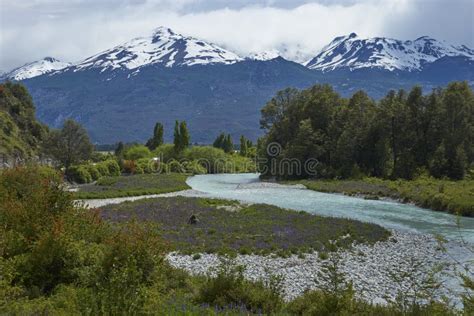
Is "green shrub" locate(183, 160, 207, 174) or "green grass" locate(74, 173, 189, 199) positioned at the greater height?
"green grass" locate(74, 173, 189, 199)

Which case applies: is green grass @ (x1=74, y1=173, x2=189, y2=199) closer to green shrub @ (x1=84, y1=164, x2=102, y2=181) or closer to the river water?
green shrub @ (x1=84, y1=164, x2=102, y2=181)

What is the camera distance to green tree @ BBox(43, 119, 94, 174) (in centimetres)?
→ 7044

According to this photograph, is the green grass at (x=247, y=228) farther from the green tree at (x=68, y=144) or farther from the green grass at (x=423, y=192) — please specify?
the green tree at (x=68, y=144)

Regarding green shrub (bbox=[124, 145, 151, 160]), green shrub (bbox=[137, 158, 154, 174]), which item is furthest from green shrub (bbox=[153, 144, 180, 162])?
green shrub (bbox=[137, 158, 154, 174])

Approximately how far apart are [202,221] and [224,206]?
27.2 feet

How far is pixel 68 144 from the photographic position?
7156cm

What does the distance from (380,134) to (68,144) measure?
151 ft

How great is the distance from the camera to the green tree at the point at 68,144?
70438mm

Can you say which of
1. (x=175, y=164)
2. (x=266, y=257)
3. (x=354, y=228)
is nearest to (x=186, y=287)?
(x=266, y=257)

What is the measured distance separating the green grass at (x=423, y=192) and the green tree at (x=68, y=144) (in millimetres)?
37132

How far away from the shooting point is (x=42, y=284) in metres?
11.8

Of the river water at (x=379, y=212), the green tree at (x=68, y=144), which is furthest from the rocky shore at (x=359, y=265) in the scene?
the green tree at (x=68, y=144)

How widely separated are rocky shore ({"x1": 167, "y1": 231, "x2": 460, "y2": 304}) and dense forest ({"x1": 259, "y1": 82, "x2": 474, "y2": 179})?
127ft

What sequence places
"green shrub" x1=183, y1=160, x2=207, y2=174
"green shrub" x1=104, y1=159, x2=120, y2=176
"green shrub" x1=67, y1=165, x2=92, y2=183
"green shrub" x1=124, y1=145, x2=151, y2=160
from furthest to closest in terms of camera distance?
Result: "green shrub" x1=124, y1=145, x2=151, y2=160 < "green shrub" x1=183, y1=160, x2=207, y2=174 < "green shrub" x1=104, y1=159, x2=120, y2=176 < "green shrub" x1=67, y1=165, x2=92, y2=183
